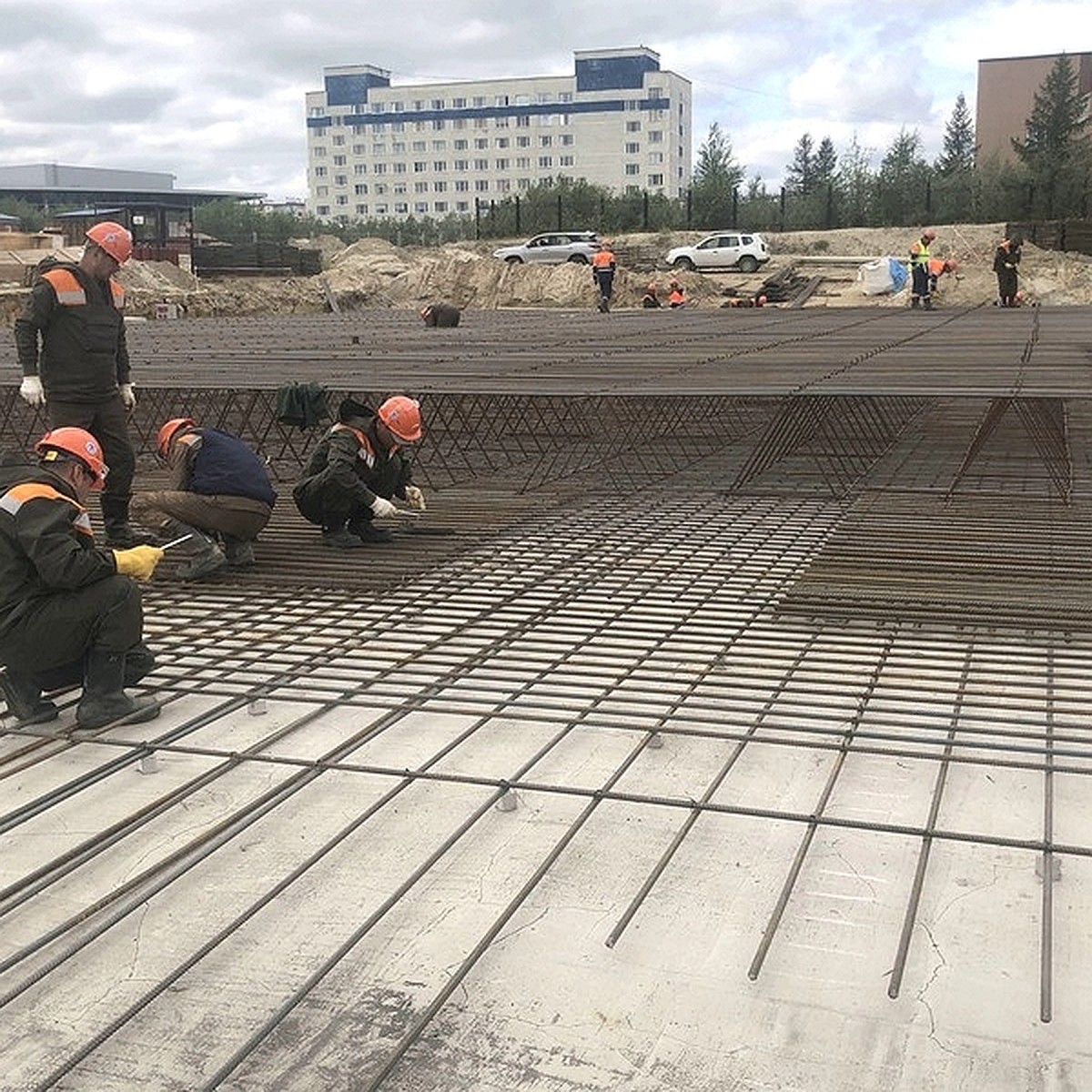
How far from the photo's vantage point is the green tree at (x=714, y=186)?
39.9 metres

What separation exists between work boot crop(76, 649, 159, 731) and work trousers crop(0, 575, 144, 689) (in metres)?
0.05

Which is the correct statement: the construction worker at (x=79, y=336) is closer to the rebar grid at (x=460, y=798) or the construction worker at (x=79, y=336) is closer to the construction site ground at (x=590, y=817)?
the construction site ground at (x=590, y=817)

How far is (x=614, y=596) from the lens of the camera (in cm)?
539

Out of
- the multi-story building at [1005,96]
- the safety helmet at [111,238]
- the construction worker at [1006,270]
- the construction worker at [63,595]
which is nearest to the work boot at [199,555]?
the safety helmet at [111,238]

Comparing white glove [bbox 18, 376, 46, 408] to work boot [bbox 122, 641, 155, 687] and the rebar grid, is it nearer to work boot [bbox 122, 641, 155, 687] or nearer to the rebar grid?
the rebar grid

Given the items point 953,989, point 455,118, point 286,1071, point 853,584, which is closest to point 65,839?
point 286,1071

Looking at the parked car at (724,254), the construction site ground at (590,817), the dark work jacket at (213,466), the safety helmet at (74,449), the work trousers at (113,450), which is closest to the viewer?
the construction site ground at (590,817)

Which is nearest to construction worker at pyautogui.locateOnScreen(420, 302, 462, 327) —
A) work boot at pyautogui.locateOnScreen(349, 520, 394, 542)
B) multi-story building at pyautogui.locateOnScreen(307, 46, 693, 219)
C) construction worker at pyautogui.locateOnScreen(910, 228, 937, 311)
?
construction worker at pyautogui.locateOnScreen(910, 228, 937, 311)

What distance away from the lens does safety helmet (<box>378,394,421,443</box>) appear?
5.77 meters

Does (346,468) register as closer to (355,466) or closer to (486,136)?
(355,466)

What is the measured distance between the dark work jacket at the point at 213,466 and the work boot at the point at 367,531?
0.80 metres

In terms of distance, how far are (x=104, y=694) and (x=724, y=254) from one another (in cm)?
2901

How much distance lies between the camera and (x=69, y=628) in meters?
3.64

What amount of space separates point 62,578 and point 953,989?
2604 mm
